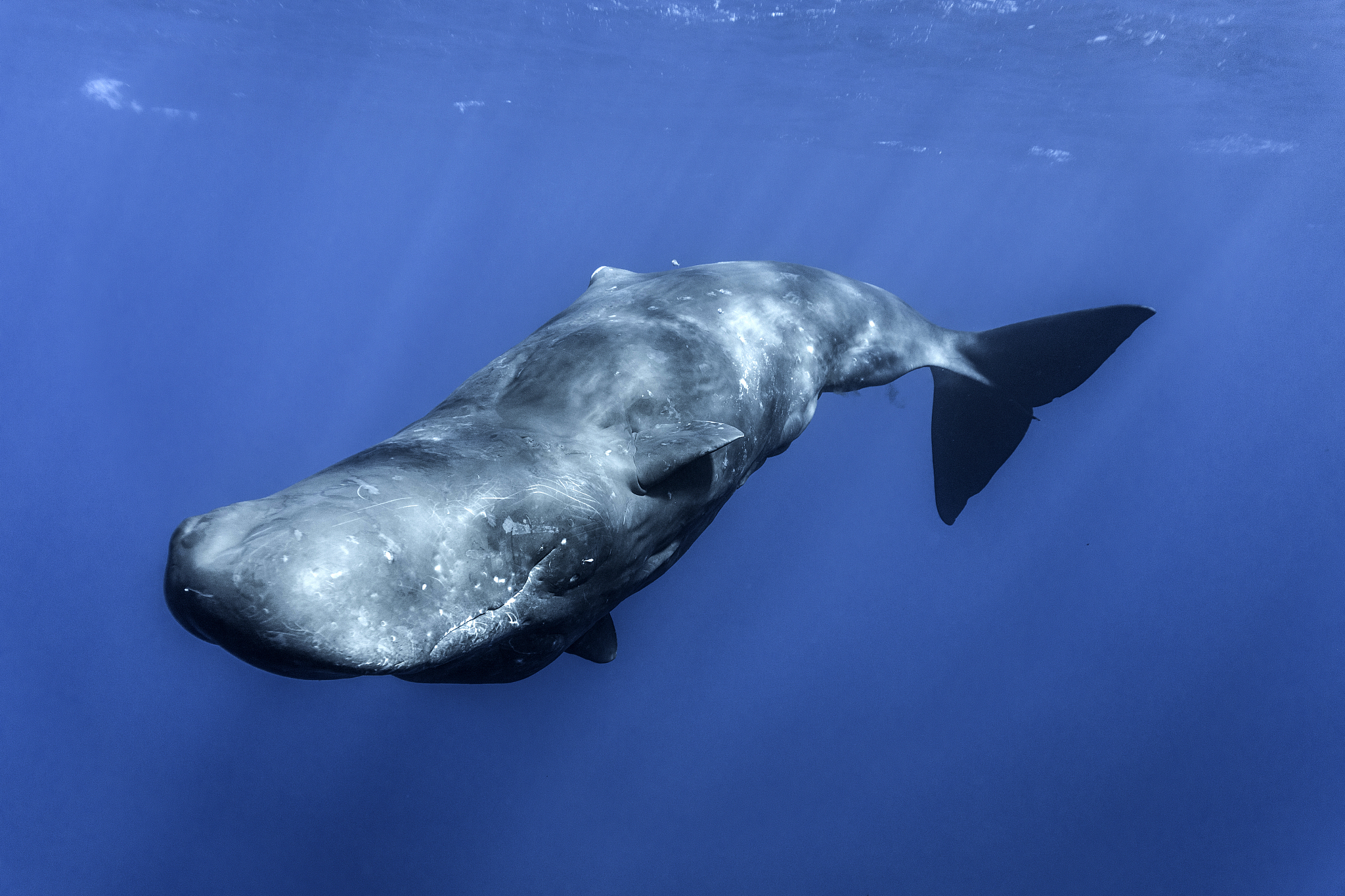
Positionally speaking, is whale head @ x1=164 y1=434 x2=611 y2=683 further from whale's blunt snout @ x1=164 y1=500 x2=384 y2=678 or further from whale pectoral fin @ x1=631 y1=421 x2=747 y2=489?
whale pectoral fin @ x1=631 y1=421 x2=747 y2=489

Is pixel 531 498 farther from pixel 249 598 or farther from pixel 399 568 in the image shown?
pixel 249 598

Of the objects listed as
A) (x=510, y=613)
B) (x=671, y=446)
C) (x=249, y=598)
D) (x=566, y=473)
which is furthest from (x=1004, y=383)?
(x=249, y=598)

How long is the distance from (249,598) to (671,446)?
7.15 ft

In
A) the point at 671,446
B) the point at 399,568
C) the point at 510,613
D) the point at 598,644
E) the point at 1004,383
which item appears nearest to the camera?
the point at 399,568

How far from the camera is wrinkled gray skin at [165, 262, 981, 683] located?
2.40 metres

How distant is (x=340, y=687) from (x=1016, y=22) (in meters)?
25.6

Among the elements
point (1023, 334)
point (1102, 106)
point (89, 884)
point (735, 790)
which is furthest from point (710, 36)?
point (89, 884)

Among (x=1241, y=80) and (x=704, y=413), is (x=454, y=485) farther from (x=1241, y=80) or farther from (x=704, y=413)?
(x=1241, y=80)

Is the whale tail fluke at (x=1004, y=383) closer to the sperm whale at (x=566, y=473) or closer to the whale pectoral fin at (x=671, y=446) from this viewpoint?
the sperm whale at (x=566, y=473)

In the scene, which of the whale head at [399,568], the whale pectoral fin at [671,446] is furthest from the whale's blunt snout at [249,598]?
the whale pectoral fin at [671,446]

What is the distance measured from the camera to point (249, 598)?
7.54 ft

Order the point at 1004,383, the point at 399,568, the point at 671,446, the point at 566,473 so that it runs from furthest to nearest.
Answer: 1. the point at 1004,383
2. the point at 671,446
3. the point at 566,473
4. the point at 399,568

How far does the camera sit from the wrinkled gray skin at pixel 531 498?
2.40m

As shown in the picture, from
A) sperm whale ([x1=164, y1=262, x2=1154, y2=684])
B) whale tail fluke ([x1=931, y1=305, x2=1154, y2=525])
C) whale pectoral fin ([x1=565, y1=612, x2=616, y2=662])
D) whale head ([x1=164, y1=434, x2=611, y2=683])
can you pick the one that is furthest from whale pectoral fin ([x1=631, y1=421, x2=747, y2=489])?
whale tail fluke ([x1=931, y1=305, x2=1154, y2=525])
